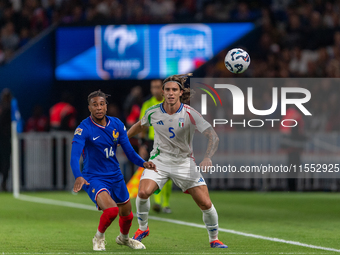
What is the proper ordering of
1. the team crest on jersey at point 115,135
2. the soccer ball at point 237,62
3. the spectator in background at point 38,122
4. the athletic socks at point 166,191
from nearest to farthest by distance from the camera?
1. the team crest on jersey at point 115,135
2. the soccer ball at point 237,62
3. the athletic socks at point 166,191
4. the spectator in background at point 38,122

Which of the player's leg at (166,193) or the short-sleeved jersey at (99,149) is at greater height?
the short-sleeved jersey at (99,149)

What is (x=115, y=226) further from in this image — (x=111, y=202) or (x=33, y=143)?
(x=33, y=143)

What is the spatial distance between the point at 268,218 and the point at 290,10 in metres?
10.1

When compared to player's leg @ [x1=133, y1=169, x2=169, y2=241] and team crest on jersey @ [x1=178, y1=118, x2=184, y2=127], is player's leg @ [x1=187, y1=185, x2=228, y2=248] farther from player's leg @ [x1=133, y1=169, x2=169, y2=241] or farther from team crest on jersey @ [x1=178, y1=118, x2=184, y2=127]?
team crest on jersey @ [x1=178, y1=118, x2=184, y2=127]

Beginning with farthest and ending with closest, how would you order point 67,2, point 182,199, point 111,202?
point 67,2
point 182,199
point 111,202

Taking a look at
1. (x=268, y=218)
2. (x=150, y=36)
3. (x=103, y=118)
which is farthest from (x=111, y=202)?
(x=150, y=36)

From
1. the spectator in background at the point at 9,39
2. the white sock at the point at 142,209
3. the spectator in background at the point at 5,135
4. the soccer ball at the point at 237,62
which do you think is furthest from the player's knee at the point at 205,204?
the spectator in background at the point at 9,39

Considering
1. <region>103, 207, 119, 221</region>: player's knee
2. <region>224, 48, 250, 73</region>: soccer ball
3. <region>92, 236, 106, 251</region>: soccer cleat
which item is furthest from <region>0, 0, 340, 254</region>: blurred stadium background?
<region>224, 48, 250, 73</region>: soccer ball

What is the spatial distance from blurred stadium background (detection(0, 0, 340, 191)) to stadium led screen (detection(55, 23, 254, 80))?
0.10 feet

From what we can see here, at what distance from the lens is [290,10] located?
19.2 m

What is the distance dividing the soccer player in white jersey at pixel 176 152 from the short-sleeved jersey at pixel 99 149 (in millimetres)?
528

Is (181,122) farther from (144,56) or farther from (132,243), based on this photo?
(144,56)

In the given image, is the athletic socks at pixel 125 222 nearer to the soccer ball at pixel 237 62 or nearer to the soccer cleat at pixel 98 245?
the soccer cleat at pixel 98 245

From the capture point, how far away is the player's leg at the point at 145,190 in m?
7.44
